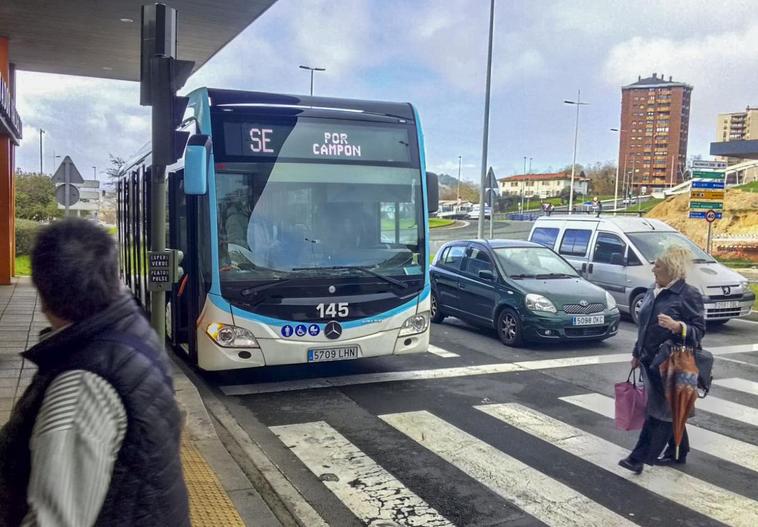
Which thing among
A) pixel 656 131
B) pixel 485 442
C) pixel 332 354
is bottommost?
pixel 485 442

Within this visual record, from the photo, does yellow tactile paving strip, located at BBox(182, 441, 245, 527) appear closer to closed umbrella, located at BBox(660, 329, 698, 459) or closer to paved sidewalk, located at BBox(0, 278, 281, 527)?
paved sidewalk, located at BBox(0, 278, 281, 527)

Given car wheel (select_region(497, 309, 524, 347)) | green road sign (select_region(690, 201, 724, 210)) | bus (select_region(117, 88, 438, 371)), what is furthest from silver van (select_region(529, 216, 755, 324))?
bus (select_region(117, 88, 438, 371))

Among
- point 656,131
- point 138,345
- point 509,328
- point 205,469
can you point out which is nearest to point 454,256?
point 509,328

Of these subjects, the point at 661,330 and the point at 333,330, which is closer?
the point at 661,330

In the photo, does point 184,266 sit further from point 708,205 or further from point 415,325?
point 708,205

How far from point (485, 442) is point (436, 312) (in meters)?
6.77

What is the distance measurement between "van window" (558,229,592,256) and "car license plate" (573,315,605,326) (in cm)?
398

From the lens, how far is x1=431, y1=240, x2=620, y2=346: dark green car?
34.2 feet

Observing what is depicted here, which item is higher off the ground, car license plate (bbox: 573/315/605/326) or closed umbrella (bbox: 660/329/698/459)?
closed umbrella (bbox: 660/329/698/459)

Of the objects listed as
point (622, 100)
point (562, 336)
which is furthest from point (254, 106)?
point (622, 100)

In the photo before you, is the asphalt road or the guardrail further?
the guardrail

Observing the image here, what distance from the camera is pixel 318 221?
7.69 m

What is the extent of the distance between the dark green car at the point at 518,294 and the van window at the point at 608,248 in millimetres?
2174

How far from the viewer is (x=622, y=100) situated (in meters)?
148
